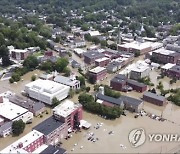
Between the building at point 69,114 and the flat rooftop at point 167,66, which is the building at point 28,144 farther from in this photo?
the flat rooftop at point 167,66

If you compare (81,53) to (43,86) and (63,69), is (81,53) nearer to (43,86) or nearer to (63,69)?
(63,69)

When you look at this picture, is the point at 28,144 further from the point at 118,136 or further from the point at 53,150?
the point at 118,136

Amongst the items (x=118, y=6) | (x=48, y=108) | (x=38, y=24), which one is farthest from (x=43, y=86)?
(x=118, y=6)

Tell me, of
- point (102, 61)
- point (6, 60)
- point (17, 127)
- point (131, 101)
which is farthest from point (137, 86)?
point (6, 60)

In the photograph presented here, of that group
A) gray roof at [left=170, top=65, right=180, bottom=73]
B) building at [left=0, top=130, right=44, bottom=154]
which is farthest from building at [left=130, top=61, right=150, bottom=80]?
building at [left=0, top=130, right=44, bottom=154]

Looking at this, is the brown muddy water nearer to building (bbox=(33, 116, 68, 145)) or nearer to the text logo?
the text logo

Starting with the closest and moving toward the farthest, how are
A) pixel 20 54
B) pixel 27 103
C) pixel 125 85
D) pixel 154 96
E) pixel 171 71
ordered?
pixel 27 103 → pixel 154 96 → pixel 125 85 → pixel 171 71 → pixel 20 54
